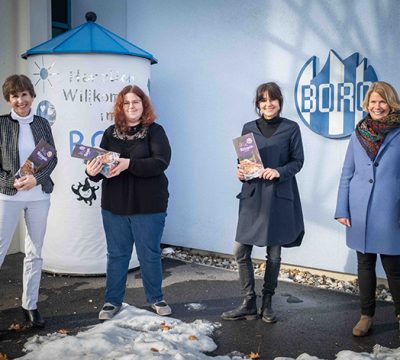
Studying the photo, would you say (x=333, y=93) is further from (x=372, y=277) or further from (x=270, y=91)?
(x=372, y=277)

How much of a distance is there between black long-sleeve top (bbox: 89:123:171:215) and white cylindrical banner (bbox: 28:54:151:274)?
1.11 meters

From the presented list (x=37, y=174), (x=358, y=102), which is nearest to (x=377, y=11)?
(x=358, y=102)

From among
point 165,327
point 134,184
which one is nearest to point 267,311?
point 165,327

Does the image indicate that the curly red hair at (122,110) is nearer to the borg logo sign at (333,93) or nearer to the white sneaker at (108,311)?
the white sneaker at (108,311)

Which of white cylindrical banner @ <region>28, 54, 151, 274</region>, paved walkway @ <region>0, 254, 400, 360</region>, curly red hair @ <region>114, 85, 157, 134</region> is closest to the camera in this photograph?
paved walkway @ <region>0, 254, 400, 360</region>

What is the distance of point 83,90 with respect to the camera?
5324 millimetres

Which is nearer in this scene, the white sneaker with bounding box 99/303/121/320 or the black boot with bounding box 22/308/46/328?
the black boot with bounding box 22/308/46/328

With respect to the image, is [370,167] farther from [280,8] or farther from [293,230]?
[280,8]

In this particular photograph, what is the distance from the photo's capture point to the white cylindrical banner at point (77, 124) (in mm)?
5324

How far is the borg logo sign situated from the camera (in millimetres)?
5355

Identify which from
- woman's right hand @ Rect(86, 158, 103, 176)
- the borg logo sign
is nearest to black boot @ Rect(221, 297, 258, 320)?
woman's right hand @ Rect(86, 158, 103, 176)

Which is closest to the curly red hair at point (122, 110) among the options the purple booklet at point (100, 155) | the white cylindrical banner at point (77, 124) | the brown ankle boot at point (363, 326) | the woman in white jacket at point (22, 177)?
the purple booklet at point (100, 155)

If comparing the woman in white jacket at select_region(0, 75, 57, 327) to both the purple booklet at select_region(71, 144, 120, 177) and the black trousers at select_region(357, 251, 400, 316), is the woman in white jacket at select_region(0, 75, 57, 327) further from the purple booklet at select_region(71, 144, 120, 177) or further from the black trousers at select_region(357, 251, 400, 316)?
the black trousers at select_region(357, 251, 400, 316)

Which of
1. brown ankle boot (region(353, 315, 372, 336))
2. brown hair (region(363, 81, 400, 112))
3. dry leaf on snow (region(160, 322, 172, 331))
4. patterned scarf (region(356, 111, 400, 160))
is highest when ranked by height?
brown hair (region(363, 81, 400, 112))
